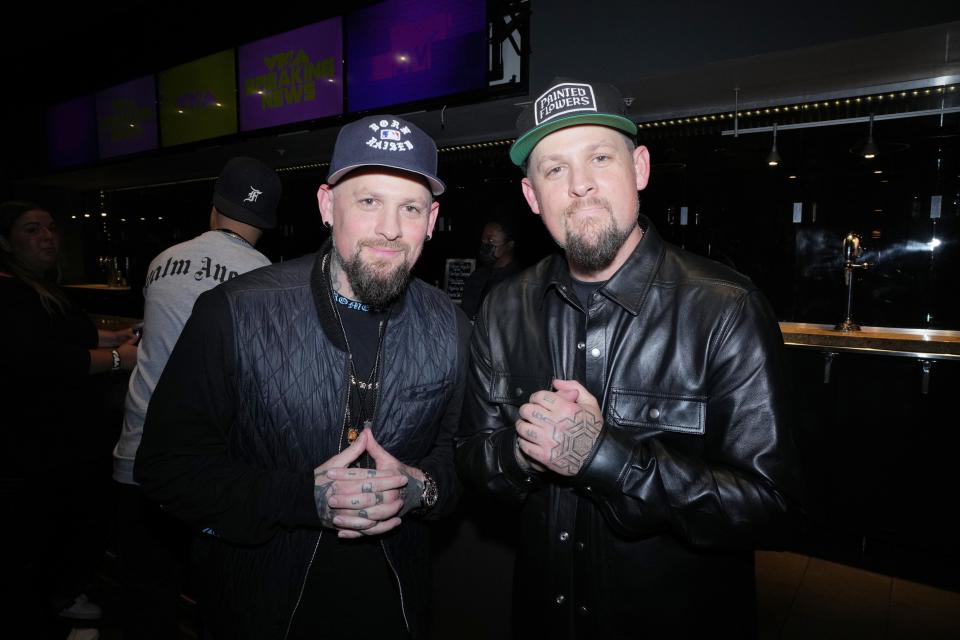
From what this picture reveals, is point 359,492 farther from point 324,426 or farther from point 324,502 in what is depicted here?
point 324,426

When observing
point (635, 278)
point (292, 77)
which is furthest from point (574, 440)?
point (292, 77)

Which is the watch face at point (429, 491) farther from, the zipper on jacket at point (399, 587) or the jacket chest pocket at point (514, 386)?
the jacket chest pocket at point (514, 386)

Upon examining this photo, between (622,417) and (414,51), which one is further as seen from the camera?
(414,51)

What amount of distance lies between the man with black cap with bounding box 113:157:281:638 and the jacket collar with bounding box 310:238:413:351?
77 cm

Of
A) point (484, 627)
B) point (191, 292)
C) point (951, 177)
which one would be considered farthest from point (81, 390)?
point (951, 177)

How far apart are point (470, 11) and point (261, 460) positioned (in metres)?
3.29

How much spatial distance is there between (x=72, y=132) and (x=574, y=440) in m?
8.02

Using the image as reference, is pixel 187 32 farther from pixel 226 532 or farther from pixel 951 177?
pixel 951 177

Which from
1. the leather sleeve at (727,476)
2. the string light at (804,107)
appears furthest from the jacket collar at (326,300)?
the string light at (804,107)

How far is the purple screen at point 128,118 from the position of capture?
5762 mm

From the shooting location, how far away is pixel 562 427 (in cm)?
122

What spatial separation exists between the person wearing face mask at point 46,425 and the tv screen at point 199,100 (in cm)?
274

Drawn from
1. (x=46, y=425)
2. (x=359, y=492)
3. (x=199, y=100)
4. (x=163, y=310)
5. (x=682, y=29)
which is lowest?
(x=46, y=425)

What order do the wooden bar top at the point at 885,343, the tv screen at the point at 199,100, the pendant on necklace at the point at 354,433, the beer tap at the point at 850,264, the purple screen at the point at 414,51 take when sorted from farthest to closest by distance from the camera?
the tv screen at the point at 199,100, the beer tap at the point at 850,264, the purple screen at the point at 414,51, the wooden bar top at the point at 885,343, the pendant on necklace at the point at 354,433
